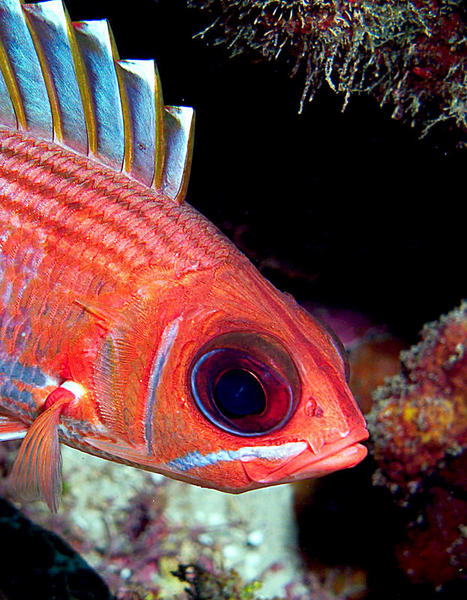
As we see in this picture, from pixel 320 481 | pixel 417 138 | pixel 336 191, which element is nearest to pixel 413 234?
pixel 336 191

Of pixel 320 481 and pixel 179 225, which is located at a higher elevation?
pixel 179 225

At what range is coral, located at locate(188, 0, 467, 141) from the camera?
2.26m

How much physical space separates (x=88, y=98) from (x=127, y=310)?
104 cm

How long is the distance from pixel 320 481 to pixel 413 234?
98.9 inches

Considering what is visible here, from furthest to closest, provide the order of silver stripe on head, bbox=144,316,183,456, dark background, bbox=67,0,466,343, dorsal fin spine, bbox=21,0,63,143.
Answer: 1. dark background, bbox=67,0,466,343
2. dorsal fin spine, bbox=21,0,63,143
3. silver stripe on head, bbox=144,316,183,456

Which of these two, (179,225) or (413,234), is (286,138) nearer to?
(413,234)

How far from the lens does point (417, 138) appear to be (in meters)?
3.13

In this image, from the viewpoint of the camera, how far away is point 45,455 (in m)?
1.89

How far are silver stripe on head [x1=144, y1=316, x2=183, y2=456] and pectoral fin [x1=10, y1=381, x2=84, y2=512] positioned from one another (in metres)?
0.33

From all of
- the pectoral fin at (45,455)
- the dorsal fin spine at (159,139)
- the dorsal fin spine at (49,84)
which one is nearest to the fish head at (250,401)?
the pectoral fin at (45,455)

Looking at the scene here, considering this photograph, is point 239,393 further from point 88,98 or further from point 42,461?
point 88,98

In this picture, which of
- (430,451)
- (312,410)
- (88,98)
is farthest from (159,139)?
(430,451)

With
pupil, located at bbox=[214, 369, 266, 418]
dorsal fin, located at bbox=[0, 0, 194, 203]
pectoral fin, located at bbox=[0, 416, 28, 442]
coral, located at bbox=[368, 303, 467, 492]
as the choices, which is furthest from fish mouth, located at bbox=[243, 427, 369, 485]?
coral, located at bbox=[368, 303, 467, 492]

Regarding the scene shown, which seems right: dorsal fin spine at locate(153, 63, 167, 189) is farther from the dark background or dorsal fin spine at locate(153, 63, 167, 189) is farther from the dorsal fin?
the dark background
